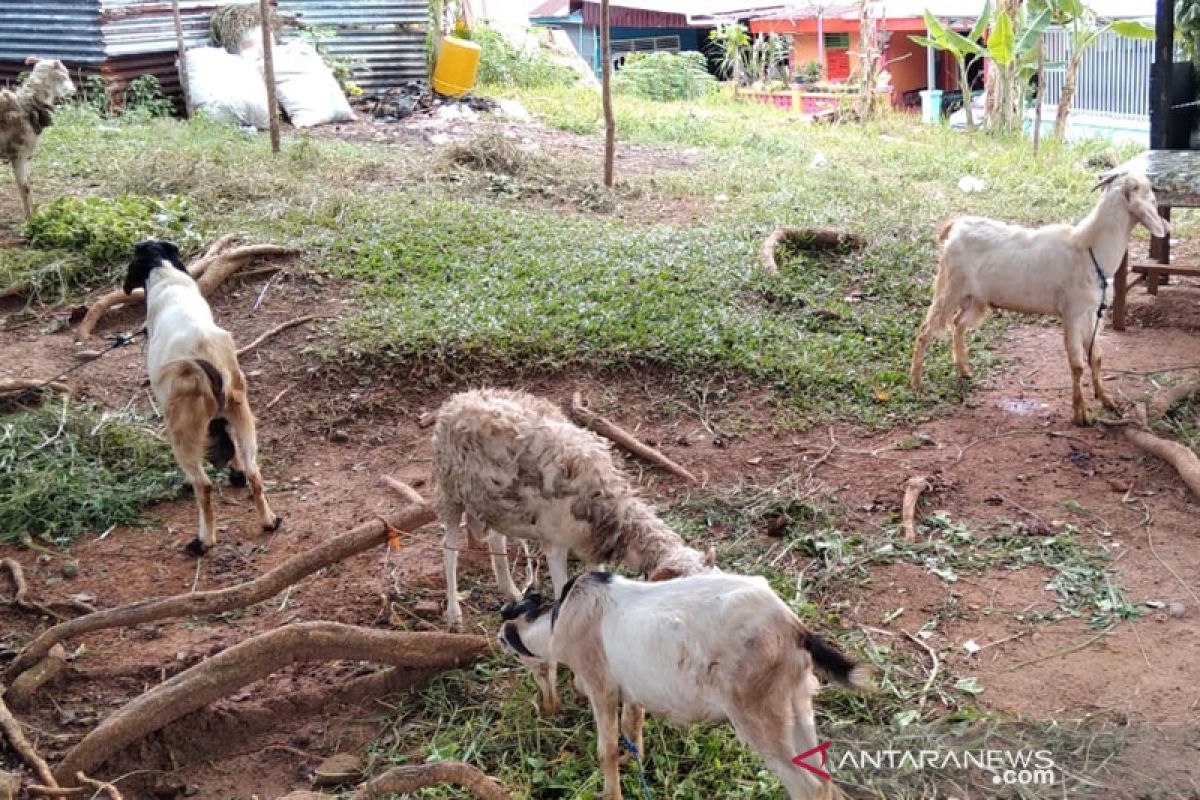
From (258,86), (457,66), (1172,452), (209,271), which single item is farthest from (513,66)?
(1172,452)

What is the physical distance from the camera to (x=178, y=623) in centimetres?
564

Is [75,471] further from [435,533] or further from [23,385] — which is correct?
[435,533]

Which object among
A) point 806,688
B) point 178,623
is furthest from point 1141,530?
point 178,623

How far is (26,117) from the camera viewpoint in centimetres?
1123

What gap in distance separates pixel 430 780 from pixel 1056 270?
598cm

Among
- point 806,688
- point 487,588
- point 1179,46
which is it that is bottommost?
point 487,588

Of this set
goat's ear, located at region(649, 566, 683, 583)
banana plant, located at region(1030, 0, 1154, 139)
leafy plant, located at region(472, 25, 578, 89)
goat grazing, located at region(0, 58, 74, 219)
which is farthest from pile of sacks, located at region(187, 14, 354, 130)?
goat's ear, located at region(649, 566, 683, 583)

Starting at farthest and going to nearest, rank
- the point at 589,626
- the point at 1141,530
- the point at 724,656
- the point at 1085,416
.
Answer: the point at 1085,416
the point at 1141,530
the point at 589,626
the point at 724,656

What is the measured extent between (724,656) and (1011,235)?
547 centimetres

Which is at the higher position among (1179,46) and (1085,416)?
(1179,46)

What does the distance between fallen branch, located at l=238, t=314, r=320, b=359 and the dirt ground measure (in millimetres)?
77

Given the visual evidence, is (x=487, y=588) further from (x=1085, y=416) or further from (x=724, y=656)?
(x=1085, y=416)

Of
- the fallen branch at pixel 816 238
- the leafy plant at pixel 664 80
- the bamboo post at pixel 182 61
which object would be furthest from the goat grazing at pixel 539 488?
the leafy plant at pixel 664 80

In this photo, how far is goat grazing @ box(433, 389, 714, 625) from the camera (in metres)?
4.97
